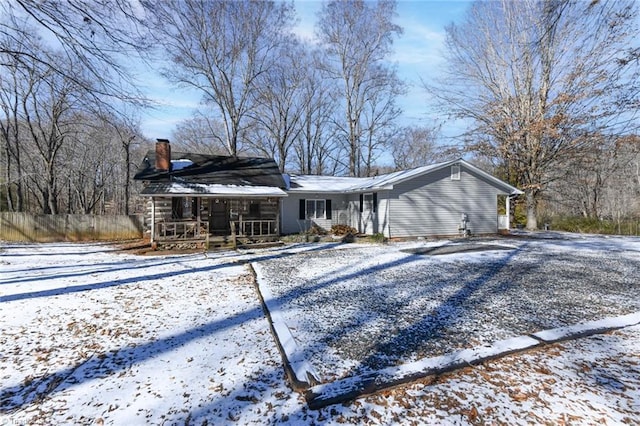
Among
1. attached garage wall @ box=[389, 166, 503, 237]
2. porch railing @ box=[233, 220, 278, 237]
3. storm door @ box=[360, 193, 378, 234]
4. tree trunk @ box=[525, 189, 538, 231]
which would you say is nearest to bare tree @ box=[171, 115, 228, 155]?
porch railing @ box=[233, 220, 278, 237]

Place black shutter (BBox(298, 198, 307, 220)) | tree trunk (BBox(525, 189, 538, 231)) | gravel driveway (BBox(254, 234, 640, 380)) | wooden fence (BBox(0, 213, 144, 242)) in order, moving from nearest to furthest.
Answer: gravel driveway (BBox(254, 234, 640, 380)) → wooden fence (BBox(0, 213, 144, 242)) → black shutter (BBox(298, 198, 307, 220)) → tree trunk (BBox(525, 189, 538, 231))

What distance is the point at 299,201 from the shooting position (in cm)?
1677

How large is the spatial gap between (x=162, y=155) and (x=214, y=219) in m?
3.79

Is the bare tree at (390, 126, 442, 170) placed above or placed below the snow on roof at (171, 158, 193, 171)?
above

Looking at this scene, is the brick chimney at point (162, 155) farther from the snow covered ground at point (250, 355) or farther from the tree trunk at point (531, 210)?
the tree trunk at point (531, 210)

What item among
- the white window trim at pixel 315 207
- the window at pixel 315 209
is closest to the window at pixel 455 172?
the window at pixel 315 209

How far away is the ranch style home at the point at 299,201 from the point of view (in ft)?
44.9

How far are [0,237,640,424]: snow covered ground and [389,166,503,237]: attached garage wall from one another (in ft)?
24.4

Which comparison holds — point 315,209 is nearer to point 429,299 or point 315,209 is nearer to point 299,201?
point 299,201

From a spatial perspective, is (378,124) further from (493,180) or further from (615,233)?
(615,233)

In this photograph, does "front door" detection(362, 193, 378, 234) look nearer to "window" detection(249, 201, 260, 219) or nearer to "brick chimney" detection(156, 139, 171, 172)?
"window" detection(249, 201, 260, 219)

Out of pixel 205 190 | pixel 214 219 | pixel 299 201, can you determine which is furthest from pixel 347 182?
pixel 205 190

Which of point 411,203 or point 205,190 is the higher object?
point 205,190

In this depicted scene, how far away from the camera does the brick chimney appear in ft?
47.1
